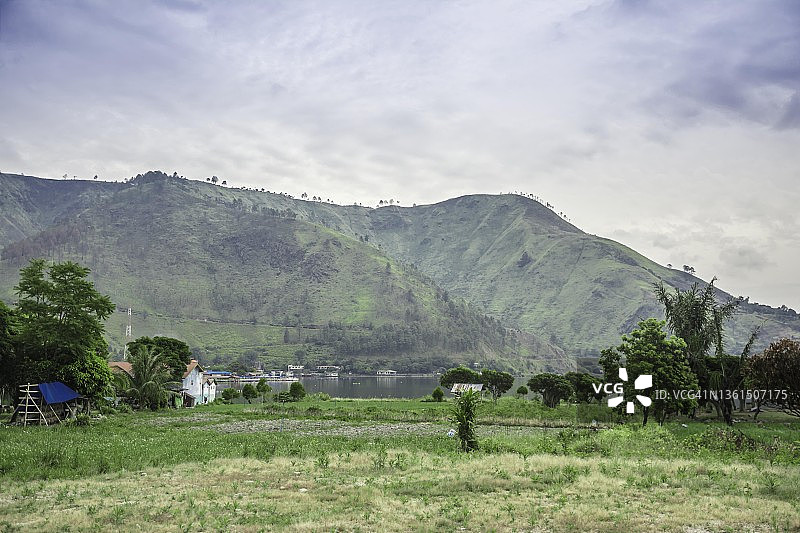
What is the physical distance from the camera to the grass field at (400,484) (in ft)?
43.6

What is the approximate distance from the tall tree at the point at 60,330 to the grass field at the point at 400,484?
41.4ft

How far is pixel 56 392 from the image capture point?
4078 cm

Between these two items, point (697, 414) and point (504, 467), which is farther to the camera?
point (697, 414)

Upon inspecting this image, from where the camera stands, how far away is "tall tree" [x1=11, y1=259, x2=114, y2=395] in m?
42.2

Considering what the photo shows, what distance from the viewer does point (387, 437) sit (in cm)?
3281

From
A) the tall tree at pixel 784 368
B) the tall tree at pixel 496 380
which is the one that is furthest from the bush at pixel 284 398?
the tall tree at pixel 784 368

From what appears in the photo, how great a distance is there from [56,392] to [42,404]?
1.02 metres

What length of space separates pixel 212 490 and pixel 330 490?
3002 mm

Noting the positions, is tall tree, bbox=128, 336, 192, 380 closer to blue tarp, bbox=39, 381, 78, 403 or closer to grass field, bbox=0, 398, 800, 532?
blue tarp, bbox=39, 381, 78, 403

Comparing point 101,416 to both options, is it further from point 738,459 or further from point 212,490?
point 738,459

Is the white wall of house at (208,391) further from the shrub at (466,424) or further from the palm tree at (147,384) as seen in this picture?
the shrub at (466,424)

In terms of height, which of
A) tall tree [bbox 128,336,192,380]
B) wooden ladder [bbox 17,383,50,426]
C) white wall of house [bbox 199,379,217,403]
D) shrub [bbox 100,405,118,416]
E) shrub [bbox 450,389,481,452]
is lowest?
white wall of house [bbox 199,379,217,403]

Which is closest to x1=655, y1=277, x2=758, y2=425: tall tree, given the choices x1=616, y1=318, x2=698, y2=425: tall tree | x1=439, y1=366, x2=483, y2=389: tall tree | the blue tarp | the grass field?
x1=616, y1=318, x2=698, y2=425: tall tree

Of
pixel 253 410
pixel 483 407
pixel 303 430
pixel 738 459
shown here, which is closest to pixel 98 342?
pixel 253 410
